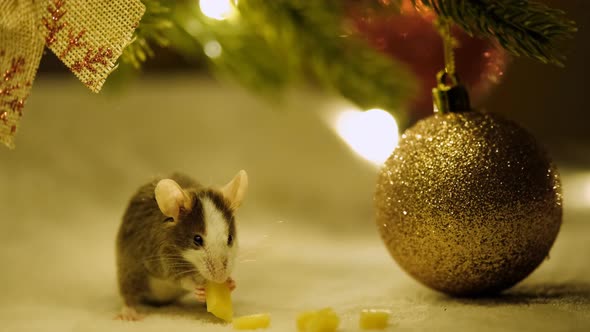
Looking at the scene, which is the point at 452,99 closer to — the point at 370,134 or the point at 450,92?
the point at 450,92

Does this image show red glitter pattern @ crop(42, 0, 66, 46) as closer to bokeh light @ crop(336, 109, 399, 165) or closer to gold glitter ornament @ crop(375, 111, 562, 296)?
gold glitter ornament @ crop(375, 111, 562, 296)

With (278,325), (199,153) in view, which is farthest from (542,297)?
(199,153)

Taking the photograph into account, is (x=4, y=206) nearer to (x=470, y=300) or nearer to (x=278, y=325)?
(x=278, y=325)

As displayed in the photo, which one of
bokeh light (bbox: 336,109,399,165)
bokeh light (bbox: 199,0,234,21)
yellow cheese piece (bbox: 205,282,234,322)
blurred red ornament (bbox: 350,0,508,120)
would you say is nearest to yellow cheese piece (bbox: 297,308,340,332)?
yellow cheese piece (bbox: 205,282,234,322)

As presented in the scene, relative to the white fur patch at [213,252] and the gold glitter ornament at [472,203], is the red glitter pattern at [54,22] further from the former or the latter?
the gold glitter ornament at [472,203]

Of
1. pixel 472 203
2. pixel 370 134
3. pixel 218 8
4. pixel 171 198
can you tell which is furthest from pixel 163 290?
pixel 370 134

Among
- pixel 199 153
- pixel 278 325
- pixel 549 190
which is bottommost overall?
pixel 278 325
